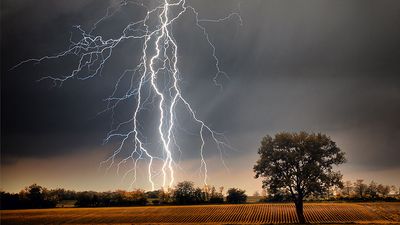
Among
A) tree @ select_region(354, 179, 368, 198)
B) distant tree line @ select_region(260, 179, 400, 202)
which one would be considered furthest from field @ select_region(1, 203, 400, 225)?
tree @ select_region(354, 179, 368, 198)

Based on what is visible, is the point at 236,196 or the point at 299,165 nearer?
the point at 299,165

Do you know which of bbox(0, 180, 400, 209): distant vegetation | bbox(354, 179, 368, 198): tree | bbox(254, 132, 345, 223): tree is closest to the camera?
bbox(254, 132, 345, 223): tree

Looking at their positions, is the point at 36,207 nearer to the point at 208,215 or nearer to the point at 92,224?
the point at 92,224

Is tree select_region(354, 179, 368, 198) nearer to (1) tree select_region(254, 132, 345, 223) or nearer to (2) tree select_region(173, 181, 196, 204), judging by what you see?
(2) tree select_region(173, 181, 196, 204)

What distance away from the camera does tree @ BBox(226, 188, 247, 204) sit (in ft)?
228

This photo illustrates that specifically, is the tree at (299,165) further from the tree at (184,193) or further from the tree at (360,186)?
the tree at (360,186)

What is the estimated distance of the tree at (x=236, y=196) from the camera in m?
69.4

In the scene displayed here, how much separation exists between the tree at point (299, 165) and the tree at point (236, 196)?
31762 millimetres

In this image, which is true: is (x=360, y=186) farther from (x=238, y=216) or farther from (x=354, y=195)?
(x=238, y=216)

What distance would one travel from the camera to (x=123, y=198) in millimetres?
71938

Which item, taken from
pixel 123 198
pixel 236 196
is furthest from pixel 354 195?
pixel 123 198

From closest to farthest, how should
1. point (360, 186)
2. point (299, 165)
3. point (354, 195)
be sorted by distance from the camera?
point (299, 165) → point (354, 195) → point (360, 186)

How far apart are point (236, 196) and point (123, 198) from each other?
20.7m

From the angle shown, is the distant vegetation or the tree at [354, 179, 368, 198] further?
the tree at [354, 179, 368, 198]
